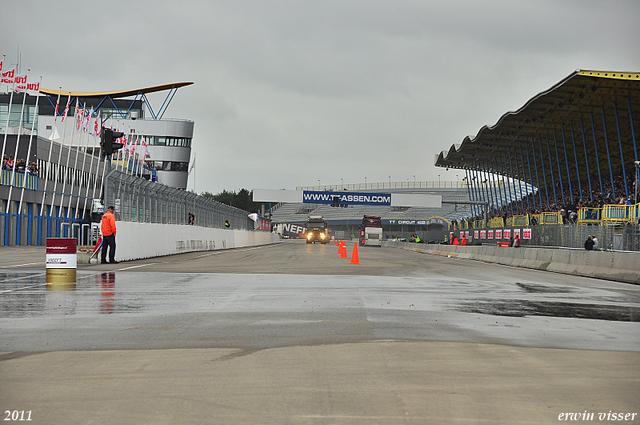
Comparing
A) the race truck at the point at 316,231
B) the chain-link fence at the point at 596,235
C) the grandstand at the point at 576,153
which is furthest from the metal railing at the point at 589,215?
the race truck at the point at 316,231

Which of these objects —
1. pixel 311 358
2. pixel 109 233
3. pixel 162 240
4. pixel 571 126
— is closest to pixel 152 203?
pixel 162 240

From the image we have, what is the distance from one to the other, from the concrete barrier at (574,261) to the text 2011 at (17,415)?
61.2ft

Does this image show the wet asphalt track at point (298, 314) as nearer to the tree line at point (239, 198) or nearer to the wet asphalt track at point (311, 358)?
the wet asphalt track at point (311, 358)

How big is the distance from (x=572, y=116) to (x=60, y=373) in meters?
53.0

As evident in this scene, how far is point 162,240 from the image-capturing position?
31.7m

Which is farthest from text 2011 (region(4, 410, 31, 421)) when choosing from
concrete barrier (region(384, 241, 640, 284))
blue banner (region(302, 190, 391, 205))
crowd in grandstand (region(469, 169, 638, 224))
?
blue banner (region(302, 190, 391, 205))

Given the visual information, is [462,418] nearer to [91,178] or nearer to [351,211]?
[91,178]

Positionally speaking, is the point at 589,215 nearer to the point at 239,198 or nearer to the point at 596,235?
the point at 596,235

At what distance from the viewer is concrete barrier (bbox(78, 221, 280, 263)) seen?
83.7 ft

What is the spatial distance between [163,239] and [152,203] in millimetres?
1964

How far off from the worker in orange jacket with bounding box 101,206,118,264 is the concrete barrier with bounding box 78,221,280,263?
0.74 metres

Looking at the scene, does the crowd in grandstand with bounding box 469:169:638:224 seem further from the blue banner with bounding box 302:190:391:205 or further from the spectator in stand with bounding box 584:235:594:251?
the blue banner with bounding box 302:190:391:205

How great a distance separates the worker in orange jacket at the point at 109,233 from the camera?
21.6m

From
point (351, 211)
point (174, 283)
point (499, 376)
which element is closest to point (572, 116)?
point (174, 283)
